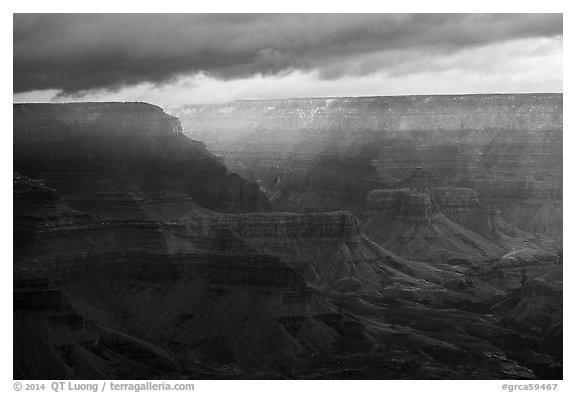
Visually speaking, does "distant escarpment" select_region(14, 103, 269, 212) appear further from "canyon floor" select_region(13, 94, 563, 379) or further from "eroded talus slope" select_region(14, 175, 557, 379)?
"eroded talus slope" select_region(14, 175, 557, 379)

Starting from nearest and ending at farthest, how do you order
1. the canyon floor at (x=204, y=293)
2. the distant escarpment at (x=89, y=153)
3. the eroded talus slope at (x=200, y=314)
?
1. the eroded talus slope at (x=200, y=314)
2. the canyon floor at (x=204, y=293)
3. the distant escarpment at (x=89, y=153)

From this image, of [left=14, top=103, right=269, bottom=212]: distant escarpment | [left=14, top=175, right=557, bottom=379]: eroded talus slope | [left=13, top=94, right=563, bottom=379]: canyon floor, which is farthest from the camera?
[left=14, top=103, right=269, bottom=212]: distant escarpment

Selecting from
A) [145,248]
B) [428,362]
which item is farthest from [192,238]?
[428,362]

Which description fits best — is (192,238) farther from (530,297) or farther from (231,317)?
(530,297)

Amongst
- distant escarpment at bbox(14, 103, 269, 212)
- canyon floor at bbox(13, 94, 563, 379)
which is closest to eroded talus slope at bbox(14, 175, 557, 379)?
canyon floor at bbox(13, 94, 563, 379)

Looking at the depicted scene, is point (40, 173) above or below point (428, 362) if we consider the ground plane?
above

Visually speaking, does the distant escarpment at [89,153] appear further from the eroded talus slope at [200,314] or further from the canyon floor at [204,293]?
the eroded talus slope at [200,314]

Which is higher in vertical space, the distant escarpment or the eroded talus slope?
the distant escarpment

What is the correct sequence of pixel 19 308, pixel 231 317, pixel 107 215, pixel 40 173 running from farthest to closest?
pixel 40 173, pixel 107 215, pixel 231 317, pixel 19 308

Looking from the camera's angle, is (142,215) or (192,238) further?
(142,215)

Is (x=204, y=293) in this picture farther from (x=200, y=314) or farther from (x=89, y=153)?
(x=89, y=153)

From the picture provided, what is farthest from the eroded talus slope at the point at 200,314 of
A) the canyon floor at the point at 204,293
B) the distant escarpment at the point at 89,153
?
the distant escarpment at the point at 89,153
